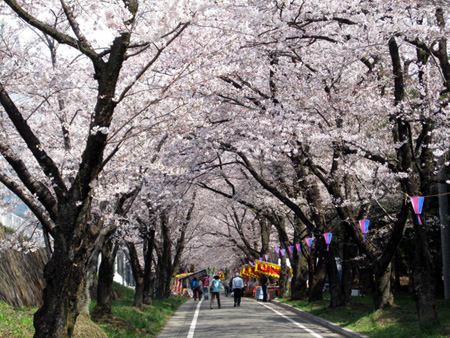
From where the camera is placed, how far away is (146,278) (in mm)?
24703

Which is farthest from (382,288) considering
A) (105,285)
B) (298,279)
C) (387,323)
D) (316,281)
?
(298,279)

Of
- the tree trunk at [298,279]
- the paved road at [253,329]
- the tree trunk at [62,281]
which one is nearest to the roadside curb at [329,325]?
the paved road at [253,329]

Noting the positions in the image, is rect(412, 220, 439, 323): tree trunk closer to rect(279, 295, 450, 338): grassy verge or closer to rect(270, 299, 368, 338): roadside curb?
rect(279, 295, 450, 338): grassy verge

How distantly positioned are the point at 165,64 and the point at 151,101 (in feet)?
23.1

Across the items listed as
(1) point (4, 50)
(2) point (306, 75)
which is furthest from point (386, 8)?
(1) point (4, 50)

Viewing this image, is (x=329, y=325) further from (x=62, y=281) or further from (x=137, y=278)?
(x=137, y=278)

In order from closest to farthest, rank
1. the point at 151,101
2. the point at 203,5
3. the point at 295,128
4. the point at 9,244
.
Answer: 1. the point at 203,5
2. the point at 151,101
3. the point at 9,244
4. the point at 295,128

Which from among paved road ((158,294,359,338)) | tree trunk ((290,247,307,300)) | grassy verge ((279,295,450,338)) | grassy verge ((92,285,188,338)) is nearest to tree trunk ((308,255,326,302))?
tree trunk ((290,247,307,300))

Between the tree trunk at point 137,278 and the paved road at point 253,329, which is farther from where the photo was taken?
the tree trunk at point 137,278

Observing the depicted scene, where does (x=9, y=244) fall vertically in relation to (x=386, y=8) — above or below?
below

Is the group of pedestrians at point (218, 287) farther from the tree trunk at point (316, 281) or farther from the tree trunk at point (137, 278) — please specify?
the tree trunk at point (137, 278)

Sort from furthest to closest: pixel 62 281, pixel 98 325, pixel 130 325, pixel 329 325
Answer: pixel 329 325 < pixel 130 325 < pixel 98 325 < pixel 62 281

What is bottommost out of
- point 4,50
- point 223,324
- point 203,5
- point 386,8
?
point 223,324

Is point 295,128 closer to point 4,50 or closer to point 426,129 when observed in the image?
point 426,129
